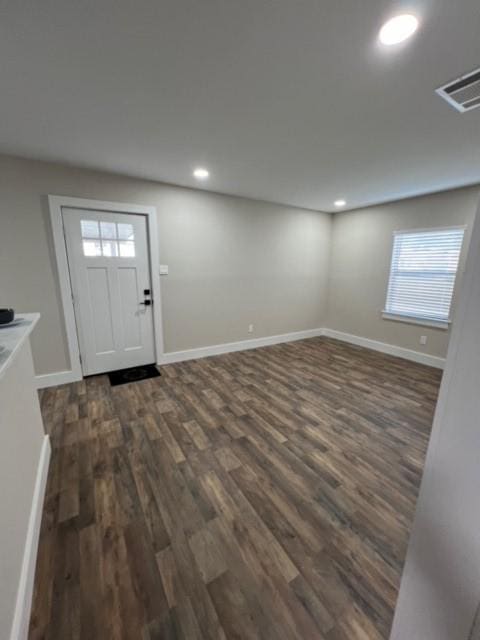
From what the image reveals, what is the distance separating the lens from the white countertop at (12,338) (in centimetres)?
91

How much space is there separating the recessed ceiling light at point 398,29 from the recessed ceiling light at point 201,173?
6.54 feet

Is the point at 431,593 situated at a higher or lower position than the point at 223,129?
lower

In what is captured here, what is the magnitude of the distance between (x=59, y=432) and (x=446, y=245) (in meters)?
5.07

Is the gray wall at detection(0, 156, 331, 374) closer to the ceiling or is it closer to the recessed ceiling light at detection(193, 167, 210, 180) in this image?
the ceiling

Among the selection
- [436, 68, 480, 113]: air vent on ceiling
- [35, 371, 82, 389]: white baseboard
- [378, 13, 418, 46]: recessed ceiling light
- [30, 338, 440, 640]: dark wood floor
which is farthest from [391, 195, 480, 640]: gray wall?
[35, 371, 82, 389]: white baseboard

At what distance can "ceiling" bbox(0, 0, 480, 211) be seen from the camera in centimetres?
112

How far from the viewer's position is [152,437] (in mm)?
2131

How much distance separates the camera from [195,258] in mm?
3717

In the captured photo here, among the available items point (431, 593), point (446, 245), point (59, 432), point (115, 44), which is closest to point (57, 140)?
point (115, 44)

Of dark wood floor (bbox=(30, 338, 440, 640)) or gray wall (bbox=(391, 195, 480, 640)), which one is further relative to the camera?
dark wood floor (bbox=(30, 338, 440, 640))

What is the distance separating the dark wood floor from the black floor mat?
0.84ft

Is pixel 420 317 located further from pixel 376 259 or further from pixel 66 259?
pixel 66 259

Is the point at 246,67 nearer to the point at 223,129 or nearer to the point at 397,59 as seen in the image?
the point at 223,129

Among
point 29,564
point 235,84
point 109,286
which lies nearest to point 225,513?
point 29,564
